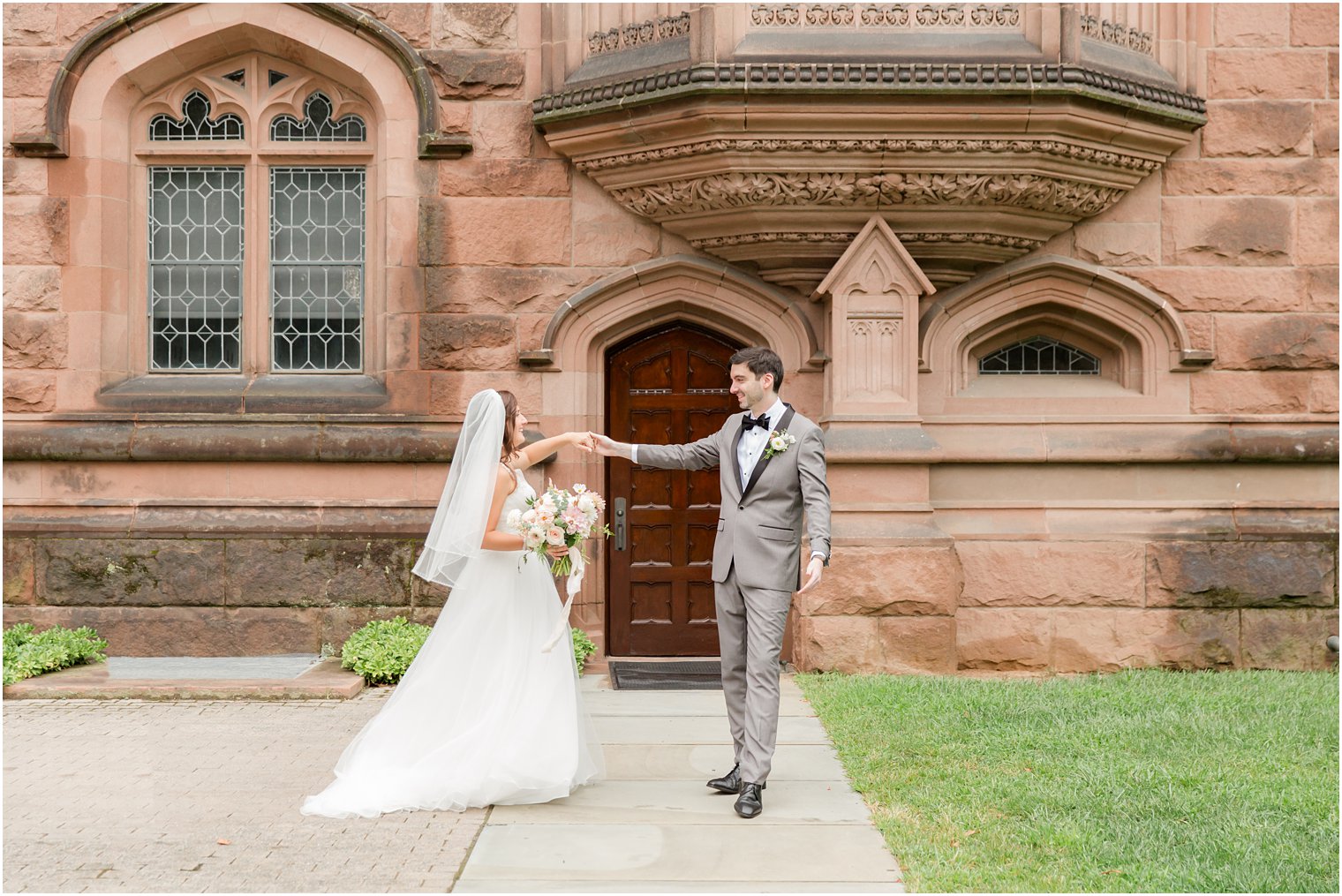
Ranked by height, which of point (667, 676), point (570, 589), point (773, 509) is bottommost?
point (667, 676)

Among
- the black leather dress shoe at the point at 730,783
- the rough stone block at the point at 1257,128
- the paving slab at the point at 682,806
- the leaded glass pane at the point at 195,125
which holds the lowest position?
the paving slab at the point at 682,806

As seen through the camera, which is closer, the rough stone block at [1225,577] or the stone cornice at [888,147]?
the stone cornice at [888,147]

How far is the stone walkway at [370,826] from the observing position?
4570 mm

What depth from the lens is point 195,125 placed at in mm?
9930

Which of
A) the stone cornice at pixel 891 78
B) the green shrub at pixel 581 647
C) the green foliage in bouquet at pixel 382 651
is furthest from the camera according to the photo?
the green shrub at pixel 581 647

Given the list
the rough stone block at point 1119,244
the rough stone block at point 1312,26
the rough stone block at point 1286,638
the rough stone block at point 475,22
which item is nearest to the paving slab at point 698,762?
the rough stone block at point 1286,638

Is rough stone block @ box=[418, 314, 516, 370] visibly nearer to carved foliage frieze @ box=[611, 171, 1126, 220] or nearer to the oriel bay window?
the oriel bay window

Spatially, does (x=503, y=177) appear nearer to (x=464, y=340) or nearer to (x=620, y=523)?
(x=464, y=340)

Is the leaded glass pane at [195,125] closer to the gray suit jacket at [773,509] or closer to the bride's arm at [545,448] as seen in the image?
the bride's arm at [545,448]

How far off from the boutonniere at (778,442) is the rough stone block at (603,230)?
4190 mm

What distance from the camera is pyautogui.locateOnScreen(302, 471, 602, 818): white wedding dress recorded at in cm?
553

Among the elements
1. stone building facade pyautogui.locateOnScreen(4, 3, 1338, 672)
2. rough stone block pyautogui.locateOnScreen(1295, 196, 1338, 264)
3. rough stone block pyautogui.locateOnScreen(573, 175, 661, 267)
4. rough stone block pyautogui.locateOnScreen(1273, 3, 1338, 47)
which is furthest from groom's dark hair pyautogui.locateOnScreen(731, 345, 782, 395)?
rough stone block pyautogui.locateOnScreen(1273, 3, 1338, 47)

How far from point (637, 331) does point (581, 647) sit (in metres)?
2.58

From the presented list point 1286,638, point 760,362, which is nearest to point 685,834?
point 760,362
